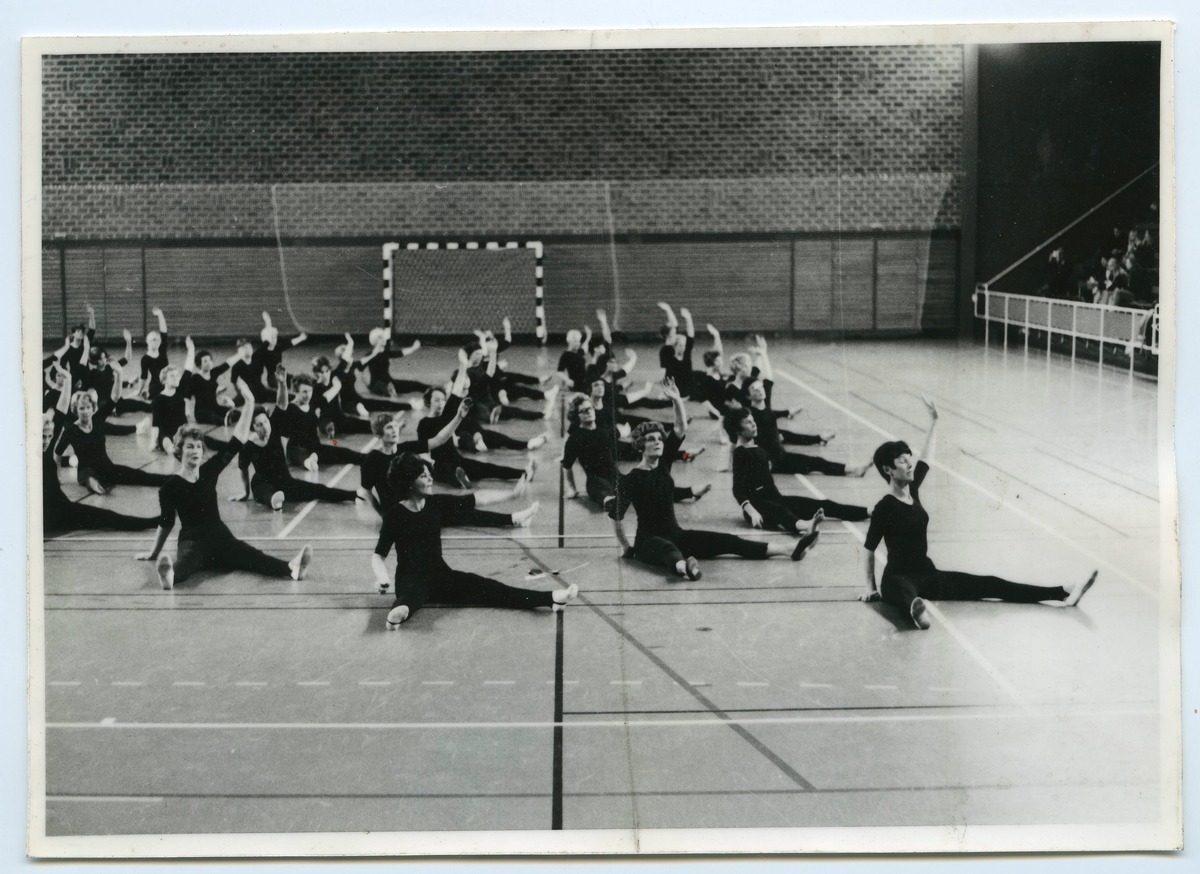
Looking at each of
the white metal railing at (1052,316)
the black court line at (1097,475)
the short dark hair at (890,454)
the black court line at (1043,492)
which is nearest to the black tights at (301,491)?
the short dark hair at (890,454)

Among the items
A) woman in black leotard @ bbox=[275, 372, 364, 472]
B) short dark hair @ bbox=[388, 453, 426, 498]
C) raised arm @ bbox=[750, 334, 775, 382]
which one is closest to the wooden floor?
short dark hair @ bbox=[388, 453, 426, 498]

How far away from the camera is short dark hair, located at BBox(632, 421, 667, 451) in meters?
7.36

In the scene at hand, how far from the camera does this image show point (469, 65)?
657 centimetres

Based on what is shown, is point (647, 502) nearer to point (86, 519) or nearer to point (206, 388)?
point (86, 519)

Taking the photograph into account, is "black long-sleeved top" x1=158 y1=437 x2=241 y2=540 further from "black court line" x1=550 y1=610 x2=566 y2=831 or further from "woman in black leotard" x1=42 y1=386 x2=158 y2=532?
"black court line" x1=550 y1=610 x2=566 y2=831

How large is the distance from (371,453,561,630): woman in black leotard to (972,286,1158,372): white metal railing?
585 cm

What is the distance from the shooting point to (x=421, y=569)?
22.7ft

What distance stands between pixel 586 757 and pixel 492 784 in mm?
503

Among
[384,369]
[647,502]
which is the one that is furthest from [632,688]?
[384,369]

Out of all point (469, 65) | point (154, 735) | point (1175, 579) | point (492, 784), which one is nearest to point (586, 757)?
point (492, 784)

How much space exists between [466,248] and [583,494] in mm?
4362

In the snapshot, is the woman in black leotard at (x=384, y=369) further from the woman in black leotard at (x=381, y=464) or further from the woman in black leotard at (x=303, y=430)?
the woman in black leotard at (x=381, y=464)

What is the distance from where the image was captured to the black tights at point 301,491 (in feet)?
27.4

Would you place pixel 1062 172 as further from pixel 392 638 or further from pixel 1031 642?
pixel 392 638
